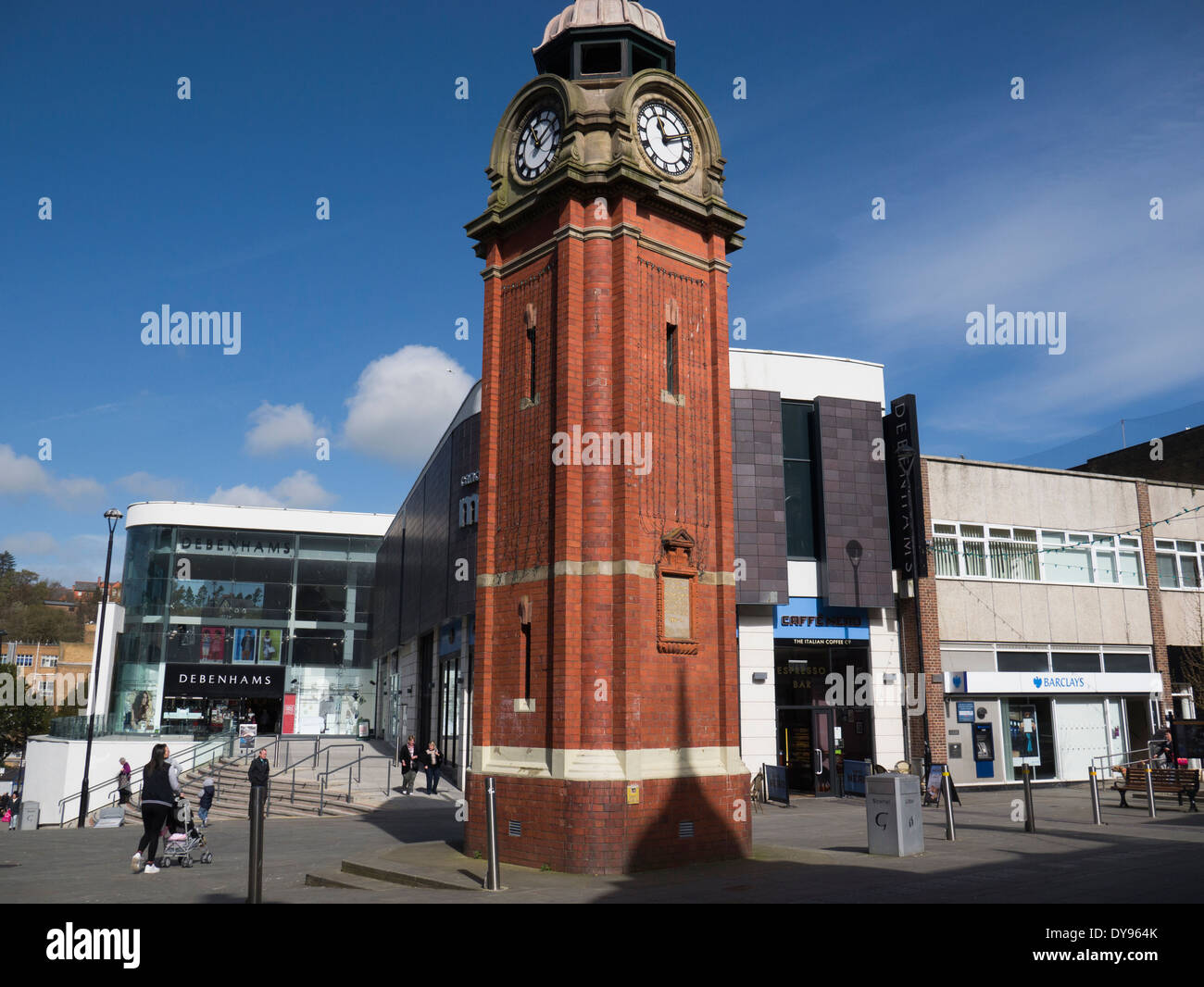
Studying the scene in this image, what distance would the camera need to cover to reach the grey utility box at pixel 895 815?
46.1 ft

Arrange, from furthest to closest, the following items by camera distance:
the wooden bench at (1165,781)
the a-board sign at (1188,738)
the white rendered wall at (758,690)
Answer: the white rendered wall at (758,690) < the a-board sign at (1188,738) < the wooden bench at (1165,781)

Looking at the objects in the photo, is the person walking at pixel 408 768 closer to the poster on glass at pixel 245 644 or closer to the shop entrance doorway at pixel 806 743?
the shop entrance doorway at pixel 806 743

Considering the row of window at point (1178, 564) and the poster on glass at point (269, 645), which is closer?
the row of window at point (1178, 564)

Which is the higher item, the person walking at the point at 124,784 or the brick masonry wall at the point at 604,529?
the brick masonry wall at the point at 604,529

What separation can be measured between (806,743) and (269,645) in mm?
37107

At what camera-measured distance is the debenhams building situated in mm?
53219

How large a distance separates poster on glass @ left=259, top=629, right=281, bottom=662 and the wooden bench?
148 feet

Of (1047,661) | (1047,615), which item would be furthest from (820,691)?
(1047,615)

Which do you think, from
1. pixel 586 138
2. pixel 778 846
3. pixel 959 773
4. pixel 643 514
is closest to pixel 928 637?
pixel 959 773

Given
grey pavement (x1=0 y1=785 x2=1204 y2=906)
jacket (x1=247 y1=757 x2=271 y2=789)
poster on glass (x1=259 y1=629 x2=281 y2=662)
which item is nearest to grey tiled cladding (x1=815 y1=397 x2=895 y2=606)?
grey pavement (x1=0 y1=785 x2=1204 y2=906)

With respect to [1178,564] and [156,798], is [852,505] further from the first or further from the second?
[156,798]

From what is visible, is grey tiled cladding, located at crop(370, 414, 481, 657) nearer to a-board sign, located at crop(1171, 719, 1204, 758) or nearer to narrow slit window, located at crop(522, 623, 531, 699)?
narrow slit window, located at crop(522, 623, 531, 699)

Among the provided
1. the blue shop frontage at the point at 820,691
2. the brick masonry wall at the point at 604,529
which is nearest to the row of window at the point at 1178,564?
the blue shop frontage at the point at 820,691

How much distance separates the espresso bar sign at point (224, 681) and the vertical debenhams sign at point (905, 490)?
39.3 metres
